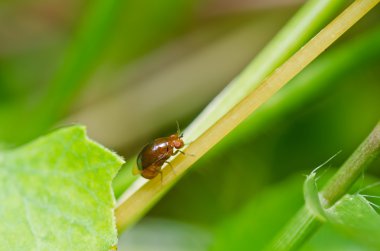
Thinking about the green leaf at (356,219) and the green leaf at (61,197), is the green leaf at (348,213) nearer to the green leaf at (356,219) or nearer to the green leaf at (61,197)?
the green leaf at (356,219)

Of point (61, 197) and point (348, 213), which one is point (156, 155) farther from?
point (348, 213)

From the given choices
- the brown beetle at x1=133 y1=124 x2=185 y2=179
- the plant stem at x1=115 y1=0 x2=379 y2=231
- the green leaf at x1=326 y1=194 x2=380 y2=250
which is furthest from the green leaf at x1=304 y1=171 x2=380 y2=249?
the brown beetle at x1=133 y1=124 x2=185 y2=179

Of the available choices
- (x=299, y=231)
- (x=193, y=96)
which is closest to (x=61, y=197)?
(x=299, y=231)

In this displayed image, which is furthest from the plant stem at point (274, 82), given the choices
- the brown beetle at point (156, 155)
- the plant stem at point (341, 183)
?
the plant stem at point (341, 183)

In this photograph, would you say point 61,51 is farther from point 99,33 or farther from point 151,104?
point 99,33

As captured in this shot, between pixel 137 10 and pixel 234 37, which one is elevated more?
pixel 137 10

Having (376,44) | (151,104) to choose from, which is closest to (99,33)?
(151,104)
